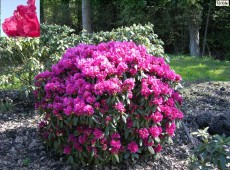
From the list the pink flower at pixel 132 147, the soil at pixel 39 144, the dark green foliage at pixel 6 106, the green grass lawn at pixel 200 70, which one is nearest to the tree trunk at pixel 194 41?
the green grass lawn at pixel 200 70

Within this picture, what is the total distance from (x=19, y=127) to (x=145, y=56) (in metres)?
1.70

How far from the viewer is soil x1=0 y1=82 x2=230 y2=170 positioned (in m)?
3.50

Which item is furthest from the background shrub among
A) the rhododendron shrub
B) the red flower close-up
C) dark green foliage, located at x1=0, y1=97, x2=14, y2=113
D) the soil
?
the rhododendron shrub

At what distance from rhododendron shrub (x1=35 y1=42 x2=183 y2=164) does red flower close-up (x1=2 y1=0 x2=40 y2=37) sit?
1.53 meters

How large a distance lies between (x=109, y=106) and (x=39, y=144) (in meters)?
1.14

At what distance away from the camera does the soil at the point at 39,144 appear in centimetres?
350

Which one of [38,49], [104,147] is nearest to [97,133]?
[104,147]

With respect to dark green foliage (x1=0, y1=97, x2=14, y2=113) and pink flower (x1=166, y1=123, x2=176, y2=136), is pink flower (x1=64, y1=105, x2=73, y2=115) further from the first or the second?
dark green foliage (x1=0, y1=97, x2=14, y2=113)

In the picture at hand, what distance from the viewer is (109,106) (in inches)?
122

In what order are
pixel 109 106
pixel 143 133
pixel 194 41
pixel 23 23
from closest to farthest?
pixel 109 106 < pixel 143 133 < pixel 23 23 < pixel 194 41

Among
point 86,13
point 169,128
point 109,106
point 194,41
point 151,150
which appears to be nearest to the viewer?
point 109,106

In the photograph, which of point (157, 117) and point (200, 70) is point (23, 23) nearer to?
point (157, 117)

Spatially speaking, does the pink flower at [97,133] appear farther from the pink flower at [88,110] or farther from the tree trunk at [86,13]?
the tree trunk at [86,13]

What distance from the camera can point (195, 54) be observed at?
13.4 meters
